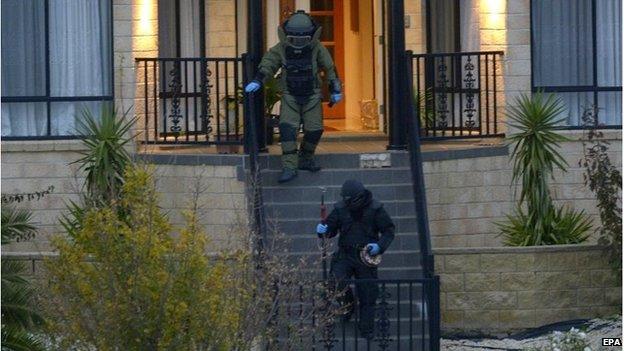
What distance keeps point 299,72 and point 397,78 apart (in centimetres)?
132

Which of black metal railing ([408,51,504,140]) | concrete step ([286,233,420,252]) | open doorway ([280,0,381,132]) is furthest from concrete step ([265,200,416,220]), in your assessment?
open doorway ([280,0,381,132])

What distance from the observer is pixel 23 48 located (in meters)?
16.4

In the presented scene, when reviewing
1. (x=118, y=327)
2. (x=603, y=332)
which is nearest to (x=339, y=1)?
(x=603, y=332)

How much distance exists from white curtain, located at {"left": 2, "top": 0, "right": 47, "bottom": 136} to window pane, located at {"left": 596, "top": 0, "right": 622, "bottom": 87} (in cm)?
620

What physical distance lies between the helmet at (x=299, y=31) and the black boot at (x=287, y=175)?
4.05ft

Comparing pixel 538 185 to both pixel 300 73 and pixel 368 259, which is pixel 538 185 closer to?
pixel 300 73

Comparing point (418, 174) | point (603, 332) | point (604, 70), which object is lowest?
point (603, 332)

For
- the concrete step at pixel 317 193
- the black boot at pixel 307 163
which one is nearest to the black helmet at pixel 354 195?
the concrete step at pixel 317 193

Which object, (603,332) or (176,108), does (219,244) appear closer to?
(176,108)

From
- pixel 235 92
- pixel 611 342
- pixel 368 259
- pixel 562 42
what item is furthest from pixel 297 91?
pixel 611 342

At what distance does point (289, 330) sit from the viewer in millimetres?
10750

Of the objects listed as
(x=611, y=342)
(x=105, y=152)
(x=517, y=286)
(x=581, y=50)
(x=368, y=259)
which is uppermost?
(x=581, y=50)

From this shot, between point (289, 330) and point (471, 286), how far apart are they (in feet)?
13.5

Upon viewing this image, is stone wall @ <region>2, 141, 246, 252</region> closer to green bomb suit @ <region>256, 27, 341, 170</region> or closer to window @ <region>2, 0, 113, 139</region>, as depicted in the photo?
window @ <region>2, 0, 113, 139</region>
